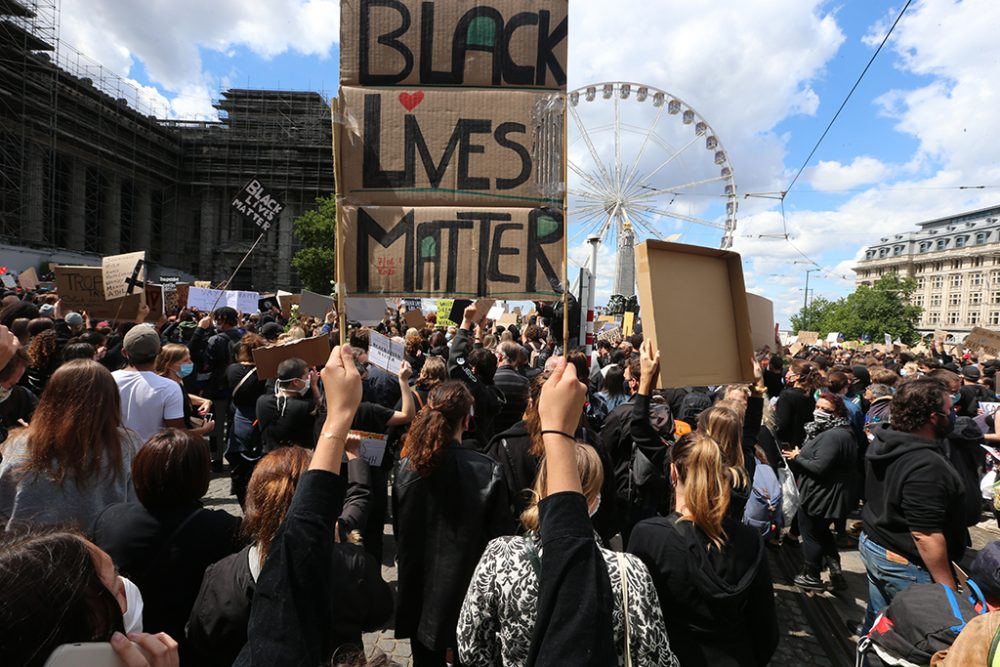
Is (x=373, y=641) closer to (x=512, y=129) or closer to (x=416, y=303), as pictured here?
(x=512, y=129)

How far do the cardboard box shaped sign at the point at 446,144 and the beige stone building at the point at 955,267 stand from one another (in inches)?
3654

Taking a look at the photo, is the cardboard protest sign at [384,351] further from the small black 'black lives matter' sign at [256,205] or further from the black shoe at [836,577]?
the small black 'black lives matter' sign at [256,205]

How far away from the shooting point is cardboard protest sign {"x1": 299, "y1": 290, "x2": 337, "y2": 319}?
979 cm

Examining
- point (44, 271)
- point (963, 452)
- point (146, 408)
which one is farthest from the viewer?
point (44, 271)

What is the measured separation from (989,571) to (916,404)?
56.5 inches

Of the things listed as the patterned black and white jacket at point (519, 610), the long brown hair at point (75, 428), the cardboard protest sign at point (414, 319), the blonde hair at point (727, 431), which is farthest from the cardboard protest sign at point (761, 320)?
the cardboard protest sign at point (414, 319)

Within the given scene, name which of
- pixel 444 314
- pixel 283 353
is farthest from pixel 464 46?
pixel 444 314

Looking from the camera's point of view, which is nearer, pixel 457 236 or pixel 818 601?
pixel 457 236

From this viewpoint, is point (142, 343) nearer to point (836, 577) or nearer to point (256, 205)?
point (836, 577)

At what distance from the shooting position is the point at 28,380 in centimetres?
468

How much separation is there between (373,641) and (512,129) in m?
3.34

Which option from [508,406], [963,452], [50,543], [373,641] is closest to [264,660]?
[50,543]

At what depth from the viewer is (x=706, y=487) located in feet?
7.23

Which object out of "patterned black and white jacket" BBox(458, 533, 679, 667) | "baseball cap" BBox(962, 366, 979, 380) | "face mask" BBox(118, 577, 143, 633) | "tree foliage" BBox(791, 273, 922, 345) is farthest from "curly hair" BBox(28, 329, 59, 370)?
"tree foliage" BBox(791, 273, 922, 345)
